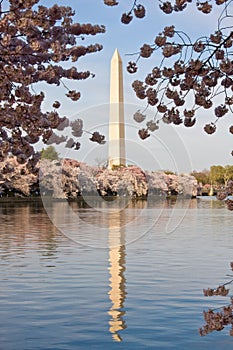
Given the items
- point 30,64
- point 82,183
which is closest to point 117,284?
point 30,64

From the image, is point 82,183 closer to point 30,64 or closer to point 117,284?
point 117,284

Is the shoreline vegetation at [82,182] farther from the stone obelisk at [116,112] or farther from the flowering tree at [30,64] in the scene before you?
the flowering tree at [30,64]

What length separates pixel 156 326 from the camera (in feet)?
30.6

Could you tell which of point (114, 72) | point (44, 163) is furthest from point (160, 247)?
point (44, 163)

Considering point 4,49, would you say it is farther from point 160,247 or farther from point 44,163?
point 44,163

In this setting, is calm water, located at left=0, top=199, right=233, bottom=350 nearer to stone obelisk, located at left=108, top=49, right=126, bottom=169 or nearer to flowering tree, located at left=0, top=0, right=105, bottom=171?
flowering tree, located at left=0, top=0, right=105, bottom=171

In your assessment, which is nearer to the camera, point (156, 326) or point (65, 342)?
point (65, 342)

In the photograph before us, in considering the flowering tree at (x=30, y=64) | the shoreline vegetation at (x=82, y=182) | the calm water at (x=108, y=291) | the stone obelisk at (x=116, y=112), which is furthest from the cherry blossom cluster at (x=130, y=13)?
the shoreline vegetation at (x=82, y=182)

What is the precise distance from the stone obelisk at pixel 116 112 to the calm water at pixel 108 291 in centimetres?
3199

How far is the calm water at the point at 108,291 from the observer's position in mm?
8758

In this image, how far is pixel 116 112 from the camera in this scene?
57.0 meters

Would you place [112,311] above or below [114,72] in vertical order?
below

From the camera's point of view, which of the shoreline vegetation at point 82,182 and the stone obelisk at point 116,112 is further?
the shoreline vegetation at point 82,182

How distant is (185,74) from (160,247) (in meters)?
14.6
